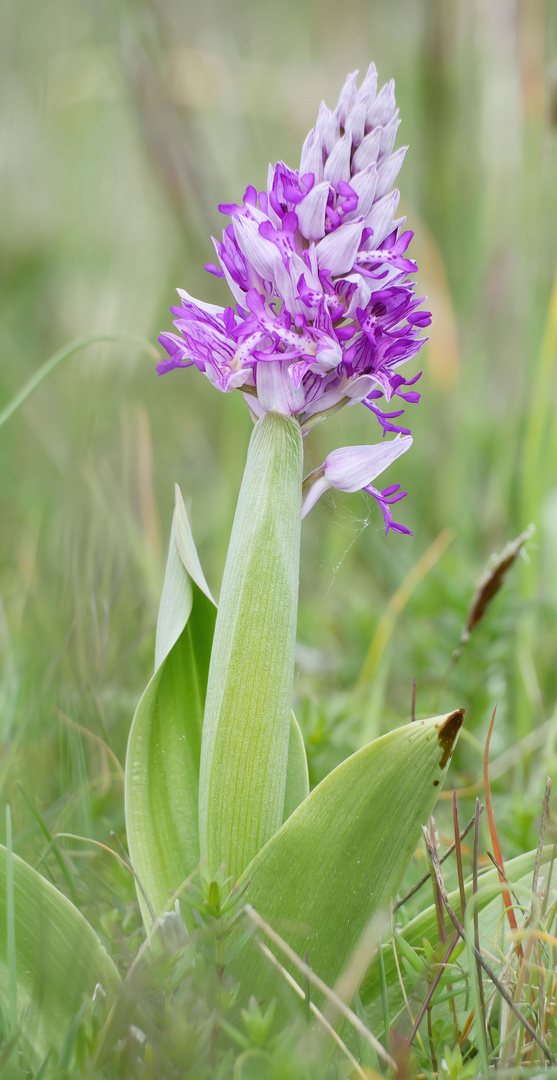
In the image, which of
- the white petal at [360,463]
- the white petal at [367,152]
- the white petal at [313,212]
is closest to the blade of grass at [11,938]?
the white petal at [360,463]

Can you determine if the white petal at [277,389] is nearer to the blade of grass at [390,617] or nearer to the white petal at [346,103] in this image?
the white petal at [346,103]

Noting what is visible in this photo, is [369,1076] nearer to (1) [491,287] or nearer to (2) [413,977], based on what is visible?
(2) [413,977]

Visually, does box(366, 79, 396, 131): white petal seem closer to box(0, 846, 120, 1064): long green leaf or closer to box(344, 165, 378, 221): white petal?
box(344, 165, 378, 221): white petal

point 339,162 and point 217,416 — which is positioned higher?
point 217,416

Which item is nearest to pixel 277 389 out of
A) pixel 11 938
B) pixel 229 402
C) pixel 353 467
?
pixel 353 467

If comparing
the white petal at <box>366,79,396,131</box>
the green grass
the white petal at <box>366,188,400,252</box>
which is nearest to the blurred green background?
the green grass

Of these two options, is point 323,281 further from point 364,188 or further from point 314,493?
point 314,493
